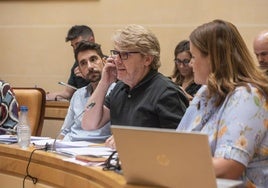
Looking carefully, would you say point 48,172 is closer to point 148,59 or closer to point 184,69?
point 148,59

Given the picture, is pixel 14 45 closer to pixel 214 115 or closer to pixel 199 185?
pixel 214 115

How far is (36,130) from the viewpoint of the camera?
3434mm

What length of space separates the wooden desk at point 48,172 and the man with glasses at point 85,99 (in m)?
0.56

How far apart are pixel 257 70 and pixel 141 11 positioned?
11.0 ft

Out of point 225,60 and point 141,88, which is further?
point 141,88

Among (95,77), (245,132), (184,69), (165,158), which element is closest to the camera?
(165,158)

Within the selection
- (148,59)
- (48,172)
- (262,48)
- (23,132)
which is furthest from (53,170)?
(262,48)

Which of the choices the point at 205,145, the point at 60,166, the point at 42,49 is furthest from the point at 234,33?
the point at 42,49

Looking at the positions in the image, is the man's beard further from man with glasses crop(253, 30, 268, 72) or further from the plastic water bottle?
man with glasses crop(253, 30, 268, 72)

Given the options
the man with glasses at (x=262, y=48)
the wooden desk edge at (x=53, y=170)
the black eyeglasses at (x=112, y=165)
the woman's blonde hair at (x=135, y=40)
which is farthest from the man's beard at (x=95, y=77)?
the black eyeglasses at (x=112, y=165)

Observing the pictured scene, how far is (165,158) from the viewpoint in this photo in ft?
4.81

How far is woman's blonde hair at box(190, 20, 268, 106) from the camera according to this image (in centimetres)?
184

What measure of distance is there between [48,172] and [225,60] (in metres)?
1.03

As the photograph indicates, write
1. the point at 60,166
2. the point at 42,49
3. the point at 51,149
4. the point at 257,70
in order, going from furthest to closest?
the point at 42,49, the point at 51,149, the point at 60,166, the point at 257,70
